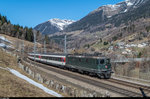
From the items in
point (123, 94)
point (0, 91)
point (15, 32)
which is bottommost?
point (123, 94)

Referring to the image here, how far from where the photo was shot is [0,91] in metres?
13.6

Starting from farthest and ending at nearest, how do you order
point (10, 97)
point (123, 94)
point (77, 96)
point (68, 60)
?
point (68, 60), point (123, 94), point (77, 96), point (10, 97)

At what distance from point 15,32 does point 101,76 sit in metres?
141

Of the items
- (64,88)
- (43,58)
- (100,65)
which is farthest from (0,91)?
(43,58)

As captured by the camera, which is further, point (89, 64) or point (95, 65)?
point (89, 64)

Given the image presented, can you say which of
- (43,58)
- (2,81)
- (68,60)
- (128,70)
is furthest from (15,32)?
(2,81)

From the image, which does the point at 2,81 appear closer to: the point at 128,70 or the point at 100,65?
the point at 100,65

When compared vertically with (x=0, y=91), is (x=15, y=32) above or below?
above

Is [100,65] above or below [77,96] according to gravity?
above

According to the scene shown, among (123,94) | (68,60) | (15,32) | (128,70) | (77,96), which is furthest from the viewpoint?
(15,32)

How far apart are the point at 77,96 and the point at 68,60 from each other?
25.1m

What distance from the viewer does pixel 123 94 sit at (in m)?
18.6

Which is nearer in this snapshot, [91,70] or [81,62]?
[91,70]

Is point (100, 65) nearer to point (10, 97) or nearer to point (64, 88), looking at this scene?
point (64, 88)
